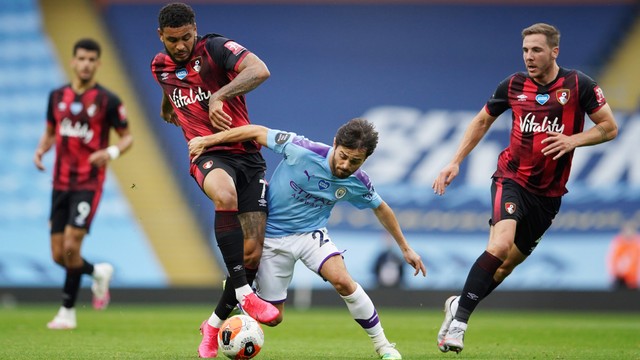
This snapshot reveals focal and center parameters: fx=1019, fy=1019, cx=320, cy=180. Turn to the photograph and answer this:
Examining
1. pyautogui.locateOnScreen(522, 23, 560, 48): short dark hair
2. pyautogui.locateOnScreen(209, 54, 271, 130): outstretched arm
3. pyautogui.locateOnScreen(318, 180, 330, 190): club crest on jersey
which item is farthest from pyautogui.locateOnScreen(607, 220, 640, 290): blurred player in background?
pyautogui.locateOnScreen(209, 54, 271, 130): outstretched arm

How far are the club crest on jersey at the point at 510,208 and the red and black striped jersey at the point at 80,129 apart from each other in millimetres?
5260

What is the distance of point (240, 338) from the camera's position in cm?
689

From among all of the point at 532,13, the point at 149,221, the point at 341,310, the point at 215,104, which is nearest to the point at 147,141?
the point at 149,221

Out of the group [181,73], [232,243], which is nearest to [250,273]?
[232,243]

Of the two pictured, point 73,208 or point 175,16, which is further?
point 73,208

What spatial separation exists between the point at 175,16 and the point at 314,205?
1.73 metres

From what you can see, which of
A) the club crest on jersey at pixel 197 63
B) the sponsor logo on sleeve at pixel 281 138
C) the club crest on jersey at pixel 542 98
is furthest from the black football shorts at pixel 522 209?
the club crest on jersey at pixel 197 63

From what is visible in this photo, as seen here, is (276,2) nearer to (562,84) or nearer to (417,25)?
(417,25)

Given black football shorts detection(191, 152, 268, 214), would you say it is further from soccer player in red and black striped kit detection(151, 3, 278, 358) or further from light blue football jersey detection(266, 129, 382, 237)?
light blue football jersey detection(266, 129, 382, 237)

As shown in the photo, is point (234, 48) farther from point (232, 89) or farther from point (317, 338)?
point (317, 338)

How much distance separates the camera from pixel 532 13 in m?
20.9

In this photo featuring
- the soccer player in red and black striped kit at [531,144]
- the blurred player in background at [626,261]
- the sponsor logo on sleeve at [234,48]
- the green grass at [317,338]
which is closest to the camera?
the sponsor logo on sleeve at [234,48]

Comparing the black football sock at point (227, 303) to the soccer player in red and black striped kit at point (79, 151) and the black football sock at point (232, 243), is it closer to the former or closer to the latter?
the black football sock at point (232, 243)

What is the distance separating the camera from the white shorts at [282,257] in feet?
→ 24.6
